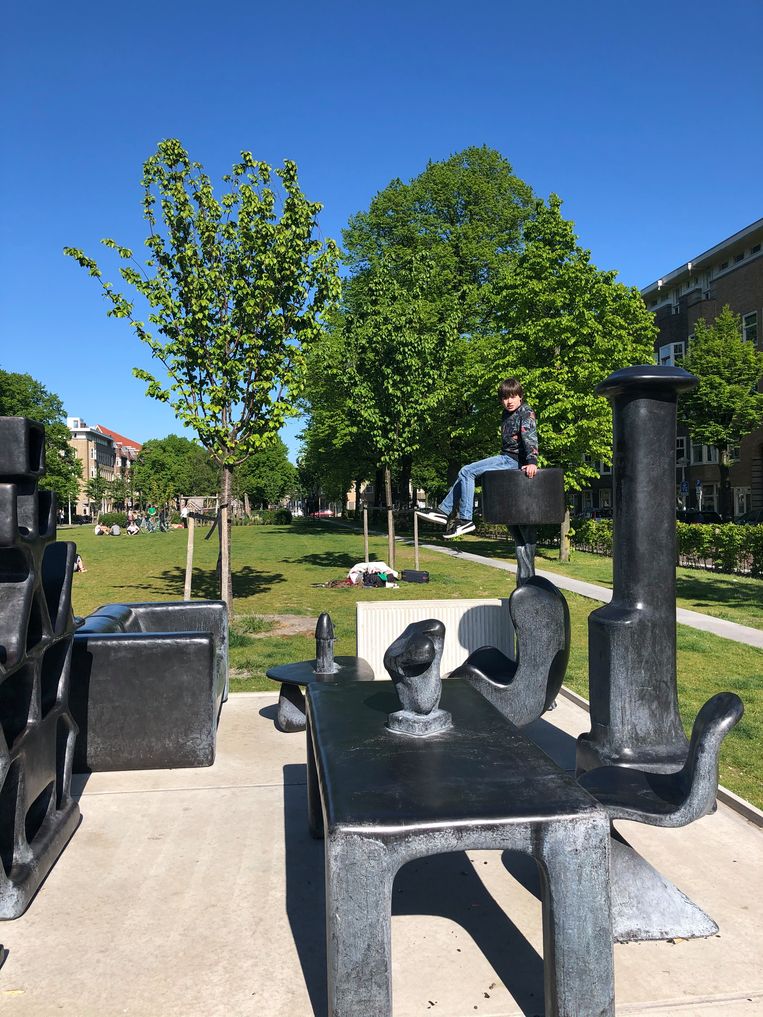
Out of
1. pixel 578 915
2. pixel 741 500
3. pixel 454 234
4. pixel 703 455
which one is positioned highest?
pixel 454 234

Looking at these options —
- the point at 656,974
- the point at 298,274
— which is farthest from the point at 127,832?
the point at 298,274

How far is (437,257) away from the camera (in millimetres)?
32094

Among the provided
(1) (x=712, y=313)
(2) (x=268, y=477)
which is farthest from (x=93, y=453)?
(1) (x=712, y=313)

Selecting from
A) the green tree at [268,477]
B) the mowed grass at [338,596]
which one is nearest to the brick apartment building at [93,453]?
the green tree at [268,477]

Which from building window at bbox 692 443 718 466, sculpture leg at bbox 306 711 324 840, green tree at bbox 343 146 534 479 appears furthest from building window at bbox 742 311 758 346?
sculpture leg at bbox 306 711 324 840

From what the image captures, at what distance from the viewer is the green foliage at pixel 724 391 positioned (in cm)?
3909

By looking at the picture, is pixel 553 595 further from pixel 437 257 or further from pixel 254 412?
pixel 437 257

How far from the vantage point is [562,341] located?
2425 cm

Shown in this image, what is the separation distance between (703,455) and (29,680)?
5442 centimetres

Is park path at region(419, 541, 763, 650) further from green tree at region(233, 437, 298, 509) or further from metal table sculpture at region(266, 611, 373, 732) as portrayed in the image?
green tree at region(233, 437, 298, 509)

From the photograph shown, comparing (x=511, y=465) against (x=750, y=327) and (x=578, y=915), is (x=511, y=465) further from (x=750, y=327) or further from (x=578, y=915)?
(x=750, y=327)

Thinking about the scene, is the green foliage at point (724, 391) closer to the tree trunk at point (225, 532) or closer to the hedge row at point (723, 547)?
the hedge row at point (723, 547)

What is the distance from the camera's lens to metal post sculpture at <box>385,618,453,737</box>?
11.6 feet

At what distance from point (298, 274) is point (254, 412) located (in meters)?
2.49
